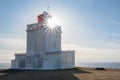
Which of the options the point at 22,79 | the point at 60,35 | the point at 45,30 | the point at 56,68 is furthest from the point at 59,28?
the point at 22,79

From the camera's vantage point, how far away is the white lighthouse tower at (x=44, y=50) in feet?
113

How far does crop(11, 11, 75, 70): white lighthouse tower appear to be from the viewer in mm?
34469

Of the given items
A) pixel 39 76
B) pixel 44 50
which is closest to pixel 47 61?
pixel 44 50

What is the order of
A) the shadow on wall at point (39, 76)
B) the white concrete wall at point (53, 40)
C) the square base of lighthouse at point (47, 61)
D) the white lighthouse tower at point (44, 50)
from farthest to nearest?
the white concrete wall at point (53, 40) < the white lighthouse tower at point (44, 50) < the square base of lighthouse at point (47, 61) < the shadow on wall at point (39, 76)

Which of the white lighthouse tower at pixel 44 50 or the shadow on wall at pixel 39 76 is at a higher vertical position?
the white lighthouse tower at pixel 44 50

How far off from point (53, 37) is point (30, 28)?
453 cm

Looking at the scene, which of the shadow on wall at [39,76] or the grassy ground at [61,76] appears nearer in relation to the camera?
the grassy ground at [61,76]

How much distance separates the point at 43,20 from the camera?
3659 cm

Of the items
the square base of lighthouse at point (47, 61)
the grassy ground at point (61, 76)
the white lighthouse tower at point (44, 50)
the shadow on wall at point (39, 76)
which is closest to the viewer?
the grassy ground at point (61, 76)

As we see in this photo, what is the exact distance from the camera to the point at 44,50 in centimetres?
3491

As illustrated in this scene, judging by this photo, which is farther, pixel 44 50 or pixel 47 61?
pixel 44 50

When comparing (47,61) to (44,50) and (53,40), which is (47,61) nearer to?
(44,50)

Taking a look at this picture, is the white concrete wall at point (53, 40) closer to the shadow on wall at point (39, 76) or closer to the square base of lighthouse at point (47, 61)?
the square base of lighthouse at point (47, 61)

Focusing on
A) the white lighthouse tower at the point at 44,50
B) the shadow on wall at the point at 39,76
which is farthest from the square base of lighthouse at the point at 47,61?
the shadow on wall at the point at 39,76
